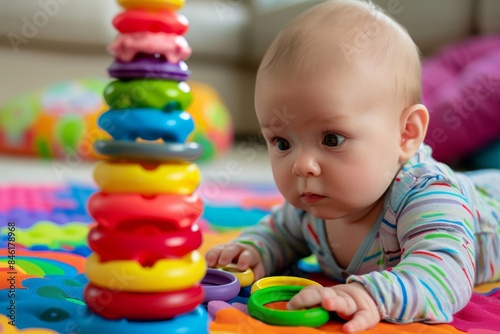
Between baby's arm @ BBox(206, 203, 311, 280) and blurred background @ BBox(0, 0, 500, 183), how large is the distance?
110cm

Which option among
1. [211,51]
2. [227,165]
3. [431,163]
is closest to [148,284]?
[431,163]

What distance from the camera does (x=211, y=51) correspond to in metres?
3.48

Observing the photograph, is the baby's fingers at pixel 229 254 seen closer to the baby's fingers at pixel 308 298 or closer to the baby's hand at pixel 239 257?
the baby's hand at pixel 239 257

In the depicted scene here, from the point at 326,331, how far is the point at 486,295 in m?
0.36

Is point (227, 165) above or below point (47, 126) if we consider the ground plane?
below

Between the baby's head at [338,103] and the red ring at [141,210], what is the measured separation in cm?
24

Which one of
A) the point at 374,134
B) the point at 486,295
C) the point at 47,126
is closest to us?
the point at 374,134

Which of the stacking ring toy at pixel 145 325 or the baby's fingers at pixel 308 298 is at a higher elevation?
the baby's fingers at pixel 308 298

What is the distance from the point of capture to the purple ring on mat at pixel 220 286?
2.63 feet

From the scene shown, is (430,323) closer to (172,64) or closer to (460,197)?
(460,197)

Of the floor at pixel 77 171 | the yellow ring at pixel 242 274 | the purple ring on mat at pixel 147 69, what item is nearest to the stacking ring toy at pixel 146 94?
the purple ring on mat at pixel 147 69

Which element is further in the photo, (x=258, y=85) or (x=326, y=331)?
(x=258, y=85)

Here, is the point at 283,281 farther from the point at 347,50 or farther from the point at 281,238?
the point at 347,50

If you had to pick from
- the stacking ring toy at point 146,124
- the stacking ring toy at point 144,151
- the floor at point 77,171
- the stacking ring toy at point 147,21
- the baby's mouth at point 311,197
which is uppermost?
the floor at point 77,171
